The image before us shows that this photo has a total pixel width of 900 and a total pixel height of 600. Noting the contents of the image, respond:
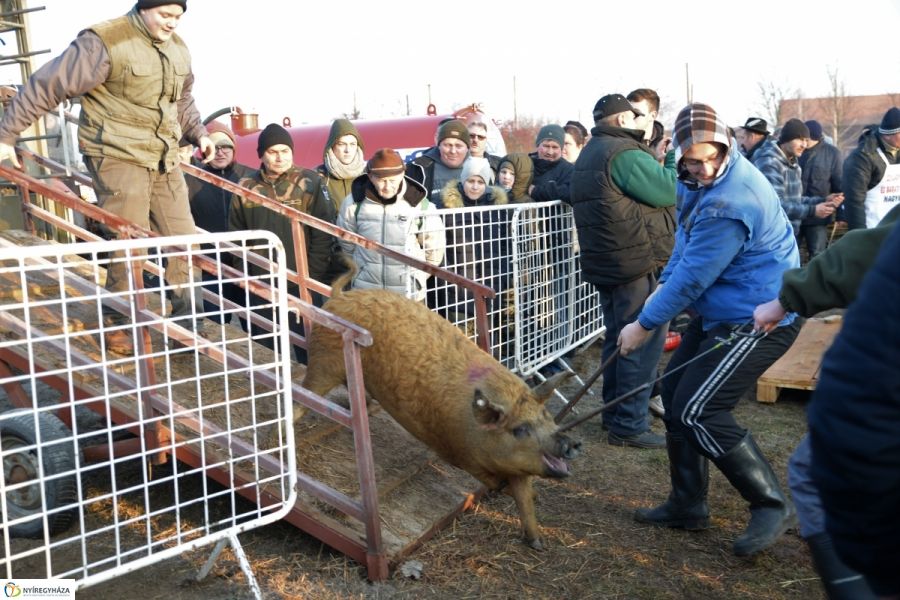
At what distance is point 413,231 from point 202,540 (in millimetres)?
2983

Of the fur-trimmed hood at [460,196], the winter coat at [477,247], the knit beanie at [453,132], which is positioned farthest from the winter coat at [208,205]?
the winter coat at [477,247]

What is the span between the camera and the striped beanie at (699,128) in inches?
155

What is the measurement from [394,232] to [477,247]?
1.08 metres

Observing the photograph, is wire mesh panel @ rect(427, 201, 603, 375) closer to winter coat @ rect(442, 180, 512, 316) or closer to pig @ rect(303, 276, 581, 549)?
winter coat @ rect(442, 180, 512, 316)

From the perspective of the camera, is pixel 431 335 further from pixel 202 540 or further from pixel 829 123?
pixel 829 123

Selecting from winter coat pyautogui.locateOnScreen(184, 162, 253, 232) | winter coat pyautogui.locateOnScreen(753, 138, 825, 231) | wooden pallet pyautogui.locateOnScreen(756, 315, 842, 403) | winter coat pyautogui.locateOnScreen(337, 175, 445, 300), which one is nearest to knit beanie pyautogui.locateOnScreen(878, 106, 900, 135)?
winter coat pyautogui.locateOnScreen(753, 138, 825, 231)

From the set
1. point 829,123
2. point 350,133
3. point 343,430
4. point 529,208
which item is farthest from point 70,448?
point 829,123

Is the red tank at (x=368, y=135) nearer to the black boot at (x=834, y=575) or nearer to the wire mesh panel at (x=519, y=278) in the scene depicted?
the wire mesh panel at (x=519, y=278)

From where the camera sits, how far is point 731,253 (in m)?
3.93

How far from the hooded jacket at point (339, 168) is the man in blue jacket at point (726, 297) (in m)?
3.51

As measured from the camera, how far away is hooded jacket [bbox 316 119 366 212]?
6.95 metres

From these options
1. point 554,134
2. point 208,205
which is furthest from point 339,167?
point 554,134

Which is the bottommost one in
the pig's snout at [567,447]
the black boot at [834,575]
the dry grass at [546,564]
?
the dry grass at [546,564]

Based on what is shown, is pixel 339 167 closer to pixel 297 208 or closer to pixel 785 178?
pixel 297 208
